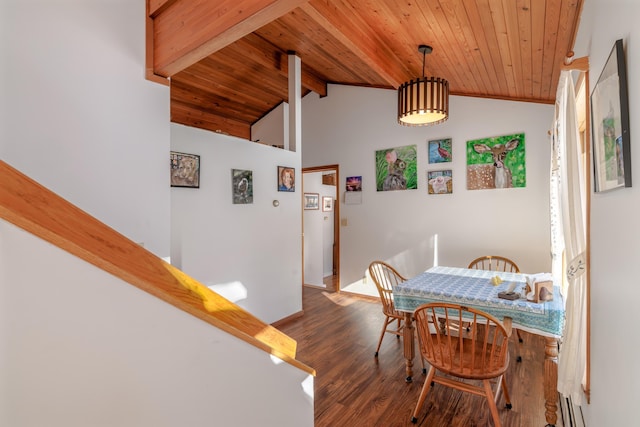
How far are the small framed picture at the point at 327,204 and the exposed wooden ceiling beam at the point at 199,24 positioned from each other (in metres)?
4.36

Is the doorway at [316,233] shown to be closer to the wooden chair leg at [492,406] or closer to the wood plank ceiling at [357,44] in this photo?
the wood plank ceiling at [357,44]

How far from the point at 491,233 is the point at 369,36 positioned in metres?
2.57

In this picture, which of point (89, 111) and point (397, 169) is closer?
point (89, 111)

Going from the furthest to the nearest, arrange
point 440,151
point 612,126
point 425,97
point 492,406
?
1. point 440,151
2. point 425,97
3. point 492,406
4. point 612,126

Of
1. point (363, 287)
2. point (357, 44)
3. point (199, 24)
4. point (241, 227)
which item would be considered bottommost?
point (363, 287)

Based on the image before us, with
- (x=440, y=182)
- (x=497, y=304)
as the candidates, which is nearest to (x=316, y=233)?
(x=440, y=182)

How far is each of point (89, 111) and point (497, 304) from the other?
253 cm

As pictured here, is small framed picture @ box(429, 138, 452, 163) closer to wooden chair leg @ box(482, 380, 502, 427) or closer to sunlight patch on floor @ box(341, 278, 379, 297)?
sunlight patch on floor @ box(341, 278, 379, 297)

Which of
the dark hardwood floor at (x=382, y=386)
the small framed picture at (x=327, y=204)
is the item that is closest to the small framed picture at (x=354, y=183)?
the small framed picture at (x=327, y=204)

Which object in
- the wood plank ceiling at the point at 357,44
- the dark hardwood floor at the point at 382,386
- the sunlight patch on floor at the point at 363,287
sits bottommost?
the dark hardwood floor at the point at 382,386

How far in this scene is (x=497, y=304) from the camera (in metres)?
2.01

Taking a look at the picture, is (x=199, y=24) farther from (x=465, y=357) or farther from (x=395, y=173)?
(x=395, y=173)

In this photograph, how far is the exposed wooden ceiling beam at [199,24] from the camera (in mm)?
1370

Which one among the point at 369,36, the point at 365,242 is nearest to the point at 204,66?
the point at 369,36
